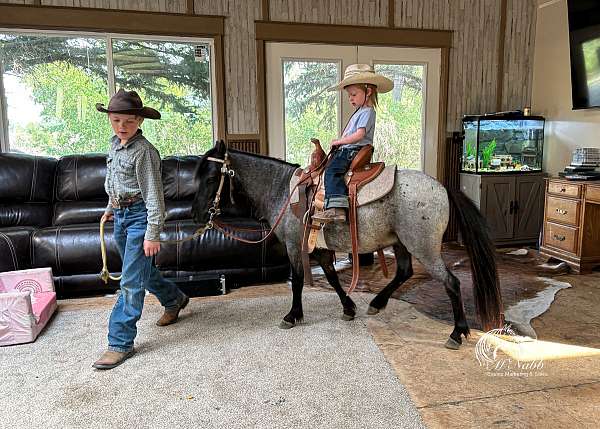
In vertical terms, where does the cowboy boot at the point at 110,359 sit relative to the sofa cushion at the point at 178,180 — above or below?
below

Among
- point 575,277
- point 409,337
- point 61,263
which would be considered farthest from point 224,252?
point 575,277

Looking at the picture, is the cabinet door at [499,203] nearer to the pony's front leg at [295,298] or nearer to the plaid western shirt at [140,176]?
the pony's front leg at [295,298]

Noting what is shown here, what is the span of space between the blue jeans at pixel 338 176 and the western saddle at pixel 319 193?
0.11 feet

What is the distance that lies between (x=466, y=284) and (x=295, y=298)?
172 cm

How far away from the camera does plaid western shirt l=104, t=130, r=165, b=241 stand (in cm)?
240

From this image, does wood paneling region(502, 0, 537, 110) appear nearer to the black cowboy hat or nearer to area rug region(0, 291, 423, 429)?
area rug region(0, 291, 423, 429)

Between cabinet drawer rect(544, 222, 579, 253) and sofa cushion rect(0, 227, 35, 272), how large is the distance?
472 cm

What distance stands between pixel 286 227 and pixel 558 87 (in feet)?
13.6

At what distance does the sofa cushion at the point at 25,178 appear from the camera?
13.0ft

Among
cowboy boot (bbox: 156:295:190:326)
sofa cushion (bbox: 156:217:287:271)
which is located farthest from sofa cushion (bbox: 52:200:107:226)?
cowboy boot (bbox: 156:295:190:326)

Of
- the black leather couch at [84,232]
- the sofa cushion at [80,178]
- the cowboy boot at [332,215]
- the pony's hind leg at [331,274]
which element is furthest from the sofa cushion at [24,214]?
the cowboy boot at [332,215]

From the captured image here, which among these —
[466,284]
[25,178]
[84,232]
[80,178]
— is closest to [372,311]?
[466,284]

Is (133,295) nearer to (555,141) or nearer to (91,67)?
(91,67)

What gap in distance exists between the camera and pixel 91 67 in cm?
453
